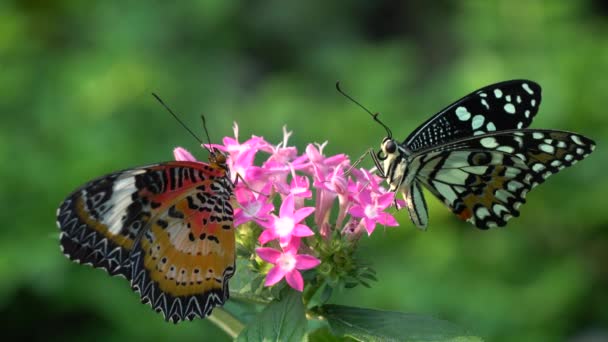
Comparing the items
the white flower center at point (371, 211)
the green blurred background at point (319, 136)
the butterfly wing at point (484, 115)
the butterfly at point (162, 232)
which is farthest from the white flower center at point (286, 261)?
the green blurred background at point (319, 136)

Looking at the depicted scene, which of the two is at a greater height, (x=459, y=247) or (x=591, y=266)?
(x=591, y=266)

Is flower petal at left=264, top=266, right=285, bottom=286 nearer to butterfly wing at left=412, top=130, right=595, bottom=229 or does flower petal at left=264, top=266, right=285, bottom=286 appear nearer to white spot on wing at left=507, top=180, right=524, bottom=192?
butterfly wing at left=412, top=130, right=595, bottom=229

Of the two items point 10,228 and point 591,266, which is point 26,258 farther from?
point 591,266

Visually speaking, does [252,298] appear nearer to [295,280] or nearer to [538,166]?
[295,280]

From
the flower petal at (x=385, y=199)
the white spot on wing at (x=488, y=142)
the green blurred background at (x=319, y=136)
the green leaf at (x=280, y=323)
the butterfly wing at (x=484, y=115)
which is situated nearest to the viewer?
the green leaf at (x=280, y=323)

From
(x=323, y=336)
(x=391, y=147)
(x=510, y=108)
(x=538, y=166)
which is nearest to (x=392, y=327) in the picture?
(x=323, y=336)

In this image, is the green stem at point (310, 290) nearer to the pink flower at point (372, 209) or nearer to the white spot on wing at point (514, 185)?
the pink flower at point (372, 209)

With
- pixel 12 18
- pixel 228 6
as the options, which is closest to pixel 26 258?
pixel 12 18

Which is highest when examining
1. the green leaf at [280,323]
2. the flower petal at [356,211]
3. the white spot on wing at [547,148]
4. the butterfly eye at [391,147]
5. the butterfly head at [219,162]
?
the white spot on wing at [547,148]
